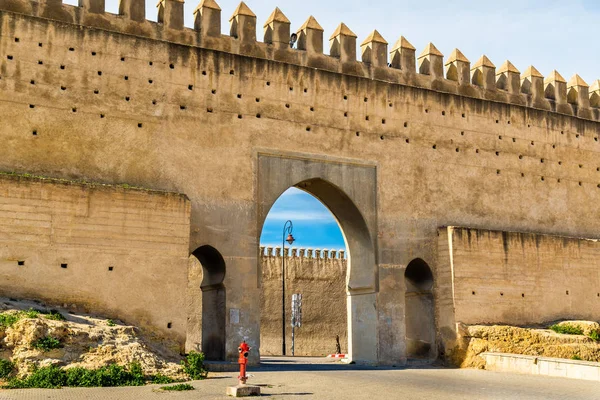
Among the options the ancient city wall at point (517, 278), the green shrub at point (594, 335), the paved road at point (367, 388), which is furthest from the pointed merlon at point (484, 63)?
the paved road at point (367, 388)

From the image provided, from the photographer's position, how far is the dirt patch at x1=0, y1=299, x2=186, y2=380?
436 inches

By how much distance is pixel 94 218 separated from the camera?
13812 mm

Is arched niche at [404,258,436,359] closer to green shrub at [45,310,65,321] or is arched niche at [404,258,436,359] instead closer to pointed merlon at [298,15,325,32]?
pointed merlon at [298,15,325,32]

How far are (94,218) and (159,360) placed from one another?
3016 mm

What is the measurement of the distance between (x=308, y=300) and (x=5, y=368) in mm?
19278

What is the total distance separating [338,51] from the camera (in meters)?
17.9

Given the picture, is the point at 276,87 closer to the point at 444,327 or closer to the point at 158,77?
the point at 158,77

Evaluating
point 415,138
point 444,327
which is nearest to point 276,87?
point 415,138

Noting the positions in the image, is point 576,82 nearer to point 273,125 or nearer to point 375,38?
point 375,38

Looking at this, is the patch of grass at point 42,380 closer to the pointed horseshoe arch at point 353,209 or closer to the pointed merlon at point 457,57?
the pointed horseshoe arch at point 353,209

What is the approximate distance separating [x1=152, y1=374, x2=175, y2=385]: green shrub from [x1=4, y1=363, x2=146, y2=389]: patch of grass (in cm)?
17

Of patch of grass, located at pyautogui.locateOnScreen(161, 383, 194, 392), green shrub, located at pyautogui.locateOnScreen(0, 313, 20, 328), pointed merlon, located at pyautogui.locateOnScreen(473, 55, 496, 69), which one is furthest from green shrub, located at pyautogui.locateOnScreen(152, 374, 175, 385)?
pointed merlon, located at pyautogui.locateOnScreen(473, 55, 496, 69)

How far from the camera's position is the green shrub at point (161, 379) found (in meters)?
11.4

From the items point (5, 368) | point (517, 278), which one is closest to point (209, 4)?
point (5, 368)
